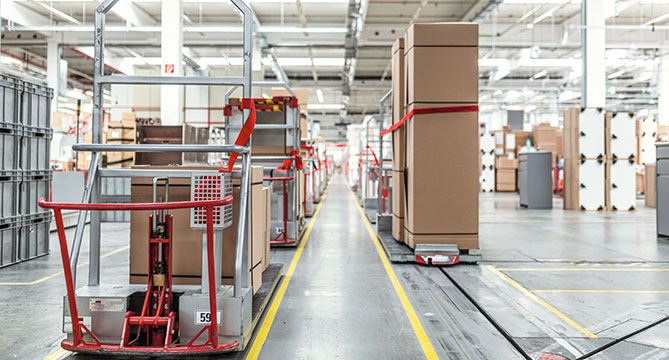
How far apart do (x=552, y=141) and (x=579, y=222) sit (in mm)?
9910

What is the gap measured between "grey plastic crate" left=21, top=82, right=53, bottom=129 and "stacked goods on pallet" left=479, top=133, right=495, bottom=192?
59.2 ft

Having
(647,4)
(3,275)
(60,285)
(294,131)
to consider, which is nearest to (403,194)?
(294,131)

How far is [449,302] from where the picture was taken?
13.5ft

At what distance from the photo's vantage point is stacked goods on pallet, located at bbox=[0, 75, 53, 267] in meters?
5.50

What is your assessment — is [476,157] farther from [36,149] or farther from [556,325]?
[36,149]

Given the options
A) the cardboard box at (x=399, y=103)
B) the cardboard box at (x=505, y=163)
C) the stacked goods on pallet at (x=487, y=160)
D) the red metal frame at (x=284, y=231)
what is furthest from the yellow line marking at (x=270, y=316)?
the cardboard box at (x=505, y=163)

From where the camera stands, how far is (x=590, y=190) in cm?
1242

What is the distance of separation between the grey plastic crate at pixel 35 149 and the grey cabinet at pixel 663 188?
10082 mm

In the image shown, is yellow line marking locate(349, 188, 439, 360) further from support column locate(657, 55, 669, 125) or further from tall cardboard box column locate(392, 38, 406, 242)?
support column locate(657, 55, 669, 125)

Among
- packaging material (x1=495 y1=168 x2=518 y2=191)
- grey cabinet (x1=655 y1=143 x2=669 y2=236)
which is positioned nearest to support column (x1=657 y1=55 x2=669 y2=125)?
packaging material (x1=495 y1=168 x2=518 y2=191)

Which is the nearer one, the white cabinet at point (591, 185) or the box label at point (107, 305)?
the box label at point (107, 305)

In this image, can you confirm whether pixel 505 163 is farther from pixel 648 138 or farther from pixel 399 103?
pixel 399 103

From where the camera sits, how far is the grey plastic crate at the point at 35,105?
578 cm

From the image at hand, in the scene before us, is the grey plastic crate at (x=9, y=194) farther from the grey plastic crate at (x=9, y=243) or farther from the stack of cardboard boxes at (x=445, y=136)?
the stack of cardboard boxes at (x=445, y=136)
